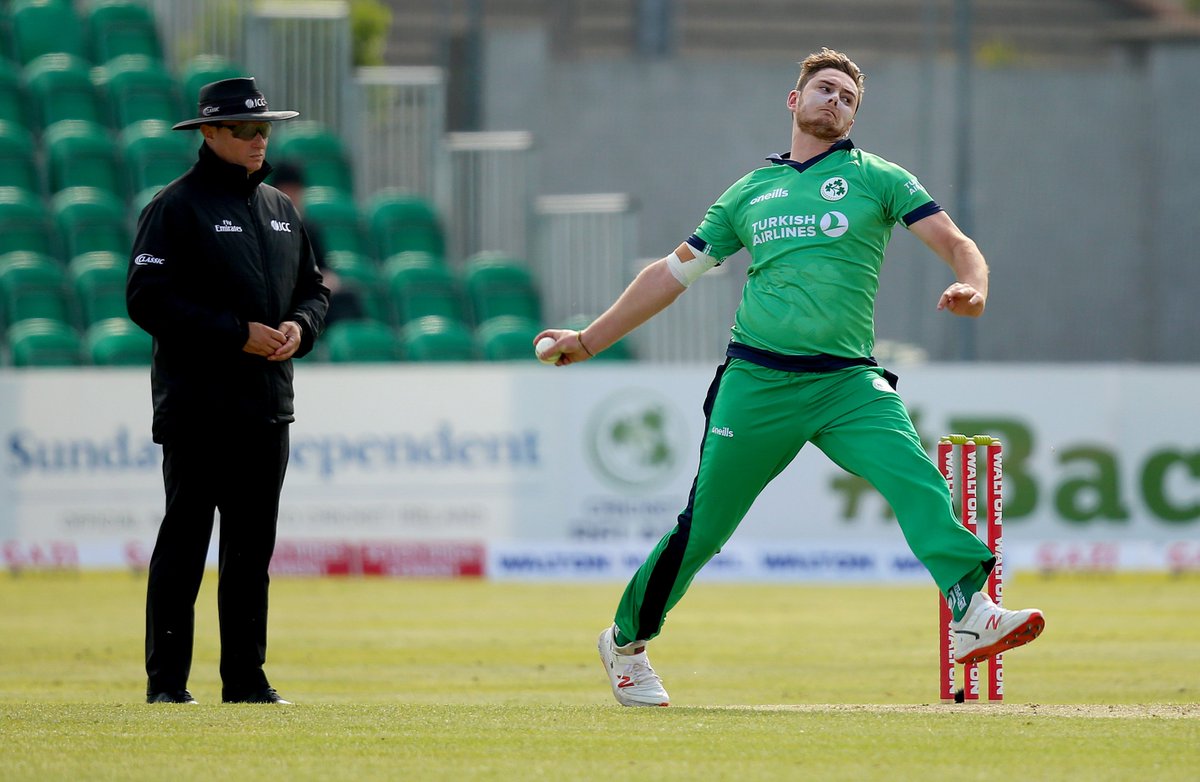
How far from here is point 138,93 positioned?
2108 cm

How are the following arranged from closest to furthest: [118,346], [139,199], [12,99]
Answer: [118,346]
[139,199]
[12,99]

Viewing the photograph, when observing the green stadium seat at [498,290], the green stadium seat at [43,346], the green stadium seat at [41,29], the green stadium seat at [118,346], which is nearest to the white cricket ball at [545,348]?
the green stadium seat at [118,346]

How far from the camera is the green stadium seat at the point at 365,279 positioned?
65.0 feet

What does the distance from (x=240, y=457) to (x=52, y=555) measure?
34.5ft

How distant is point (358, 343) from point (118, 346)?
2258mm

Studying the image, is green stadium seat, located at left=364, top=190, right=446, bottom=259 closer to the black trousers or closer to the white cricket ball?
the black trousers

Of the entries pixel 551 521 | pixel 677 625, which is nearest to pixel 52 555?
pixel 551 521

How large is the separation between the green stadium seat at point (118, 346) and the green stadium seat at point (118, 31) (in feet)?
16.6

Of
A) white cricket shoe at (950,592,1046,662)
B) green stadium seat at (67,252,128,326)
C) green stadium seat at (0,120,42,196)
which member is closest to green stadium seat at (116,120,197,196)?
green stadium seat at (0,120,42,196)

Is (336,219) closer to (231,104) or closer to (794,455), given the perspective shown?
(231,104)

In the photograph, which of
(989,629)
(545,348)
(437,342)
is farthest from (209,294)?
(437,342)

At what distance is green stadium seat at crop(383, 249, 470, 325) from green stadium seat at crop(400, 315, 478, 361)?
2.24ft

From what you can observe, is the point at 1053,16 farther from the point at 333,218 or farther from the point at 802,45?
the point at 333,218

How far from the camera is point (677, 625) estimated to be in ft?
42.6
